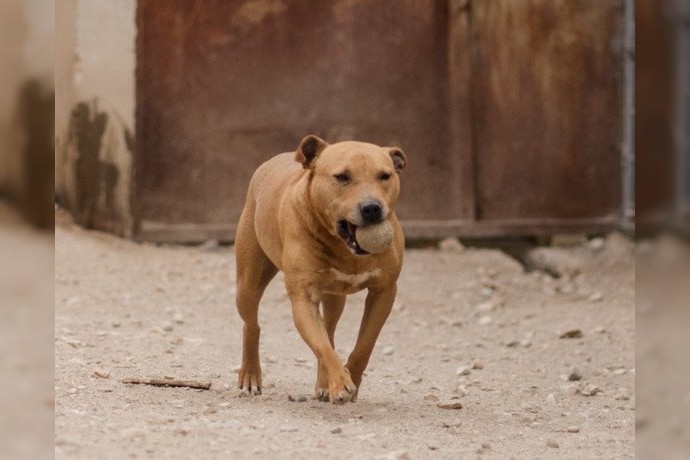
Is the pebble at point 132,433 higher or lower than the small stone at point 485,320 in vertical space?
higher

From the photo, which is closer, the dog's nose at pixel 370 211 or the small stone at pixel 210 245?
the dog's nose at pixel 370 211

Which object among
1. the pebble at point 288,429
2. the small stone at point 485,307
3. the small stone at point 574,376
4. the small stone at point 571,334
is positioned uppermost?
the pebble at point 288,429

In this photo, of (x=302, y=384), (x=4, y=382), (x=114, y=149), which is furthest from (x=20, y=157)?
(x=114, y=149)

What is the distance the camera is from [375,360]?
252 inches

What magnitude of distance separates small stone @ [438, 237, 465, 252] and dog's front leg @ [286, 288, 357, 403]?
4746 mm

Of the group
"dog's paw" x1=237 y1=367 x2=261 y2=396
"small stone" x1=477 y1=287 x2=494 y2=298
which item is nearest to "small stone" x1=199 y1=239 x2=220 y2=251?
"small stone" x1=477 y1=287 x2=494 y2=298

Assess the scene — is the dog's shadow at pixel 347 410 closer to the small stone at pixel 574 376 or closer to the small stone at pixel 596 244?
the small stone at pixel 574 376

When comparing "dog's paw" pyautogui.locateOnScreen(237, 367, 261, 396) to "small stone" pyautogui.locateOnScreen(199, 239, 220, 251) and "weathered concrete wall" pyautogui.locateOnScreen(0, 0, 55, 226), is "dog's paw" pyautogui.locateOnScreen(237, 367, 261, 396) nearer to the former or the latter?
"weathered concrete wall" pyautogui.locateOnScreen(0, 0, 55, 226)

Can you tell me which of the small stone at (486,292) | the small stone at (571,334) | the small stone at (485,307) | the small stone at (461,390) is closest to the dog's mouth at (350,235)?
the small stone at (461,390)

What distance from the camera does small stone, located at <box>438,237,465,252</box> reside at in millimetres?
9383

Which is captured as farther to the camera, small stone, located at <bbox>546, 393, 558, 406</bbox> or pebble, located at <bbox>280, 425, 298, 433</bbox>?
small stone, located at <bbox>546, 393, 558, 406</bbox>

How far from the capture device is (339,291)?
4762mm

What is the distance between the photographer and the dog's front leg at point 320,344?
436 cm

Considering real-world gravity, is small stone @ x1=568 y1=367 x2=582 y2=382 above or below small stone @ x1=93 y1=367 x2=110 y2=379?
below
